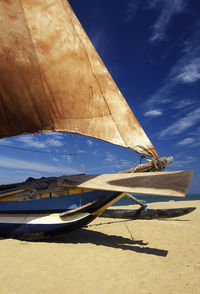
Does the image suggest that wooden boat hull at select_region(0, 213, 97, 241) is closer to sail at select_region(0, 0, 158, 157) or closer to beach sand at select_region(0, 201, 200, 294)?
beach sand at select_region(0, 201, 200, 294)

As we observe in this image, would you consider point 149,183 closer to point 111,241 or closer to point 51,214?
point 111,241

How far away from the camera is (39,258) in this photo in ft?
12.6

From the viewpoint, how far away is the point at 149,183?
12.3 ft

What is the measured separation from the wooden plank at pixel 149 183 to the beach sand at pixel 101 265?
1457mm

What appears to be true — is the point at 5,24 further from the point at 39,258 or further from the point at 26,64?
the point at 39,258

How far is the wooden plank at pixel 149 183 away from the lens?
325 cm

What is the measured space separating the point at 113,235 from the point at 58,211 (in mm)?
2163

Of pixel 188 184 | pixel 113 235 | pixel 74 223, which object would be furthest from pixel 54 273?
pixel 113 235

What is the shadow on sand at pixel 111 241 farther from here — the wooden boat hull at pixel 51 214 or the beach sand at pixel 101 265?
the wooden boat hull at pixel 51 214

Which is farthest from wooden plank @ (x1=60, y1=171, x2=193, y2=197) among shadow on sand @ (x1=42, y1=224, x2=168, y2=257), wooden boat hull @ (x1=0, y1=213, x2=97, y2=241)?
shadow on sand @ (x1=42, y1=224, x2=168, y2=257)

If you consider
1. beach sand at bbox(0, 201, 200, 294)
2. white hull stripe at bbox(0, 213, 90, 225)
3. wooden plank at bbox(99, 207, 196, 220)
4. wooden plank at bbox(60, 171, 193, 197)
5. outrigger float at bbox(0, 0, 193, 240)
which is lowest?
beach sand at bbox(0, 201, 200, 294)

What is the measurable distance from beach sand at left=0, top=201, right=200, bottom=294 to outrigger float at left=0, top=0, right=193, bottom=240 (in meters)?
0.86

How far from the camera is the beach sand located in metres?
2.82

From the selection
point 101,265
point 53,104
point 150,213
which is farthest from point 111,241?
point 53,104
